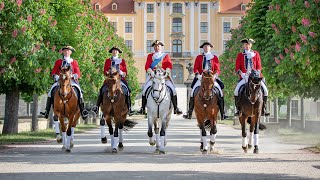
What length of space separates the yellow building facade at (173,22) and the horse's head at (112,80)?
111520 millimetres

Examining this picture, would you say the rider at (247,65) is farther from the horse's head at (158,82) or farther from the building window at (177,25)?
the building window at (177,25)

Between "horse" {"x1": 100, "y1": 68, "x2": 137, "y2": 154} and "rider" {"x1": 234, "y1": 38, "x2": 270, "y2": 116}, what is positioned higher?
"rider" {"x1": 234, "y1": 38, "x2": 270, "y2": 116}

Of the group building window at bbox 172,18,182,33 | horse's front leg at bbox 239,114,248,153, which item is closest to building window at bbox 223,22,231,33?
building window at bbox 172,18,182,33

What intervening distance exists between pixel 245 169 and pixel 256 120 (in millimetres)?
5831

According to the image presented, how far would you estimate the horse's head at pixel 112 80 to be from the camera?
22.1 meters

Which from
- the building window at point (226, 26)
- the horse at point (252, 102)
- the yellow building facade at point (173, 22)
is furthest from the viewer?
the yellow building facade at point (173, 22)

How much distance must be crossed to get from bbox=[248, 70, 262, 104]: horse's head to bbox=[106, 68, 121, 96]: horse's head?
400 centimetres

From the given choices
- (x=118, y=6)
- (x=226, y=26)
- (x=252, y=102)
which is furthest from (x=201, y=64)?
(x=118, y=6)

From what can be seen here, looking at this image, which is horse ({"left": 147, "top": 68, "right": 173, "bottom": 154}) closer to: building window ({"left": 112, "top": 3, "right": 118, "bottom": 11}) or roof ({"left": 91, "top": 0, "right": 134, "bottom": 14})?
roof ({"left": 91, "top": 0, "right": 134, "bottom": 14})

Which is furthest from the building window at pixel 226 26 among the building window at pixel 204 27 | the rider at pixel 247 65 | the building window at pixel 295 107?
the rider at pixel 247 65

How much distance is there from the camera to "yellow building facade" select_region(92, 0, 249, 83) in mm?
134125

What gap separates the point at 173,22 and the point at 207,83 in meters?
114

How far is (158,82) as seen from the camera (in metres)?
21.9

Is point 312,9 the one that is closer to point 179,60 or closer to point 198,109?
point 198,109
